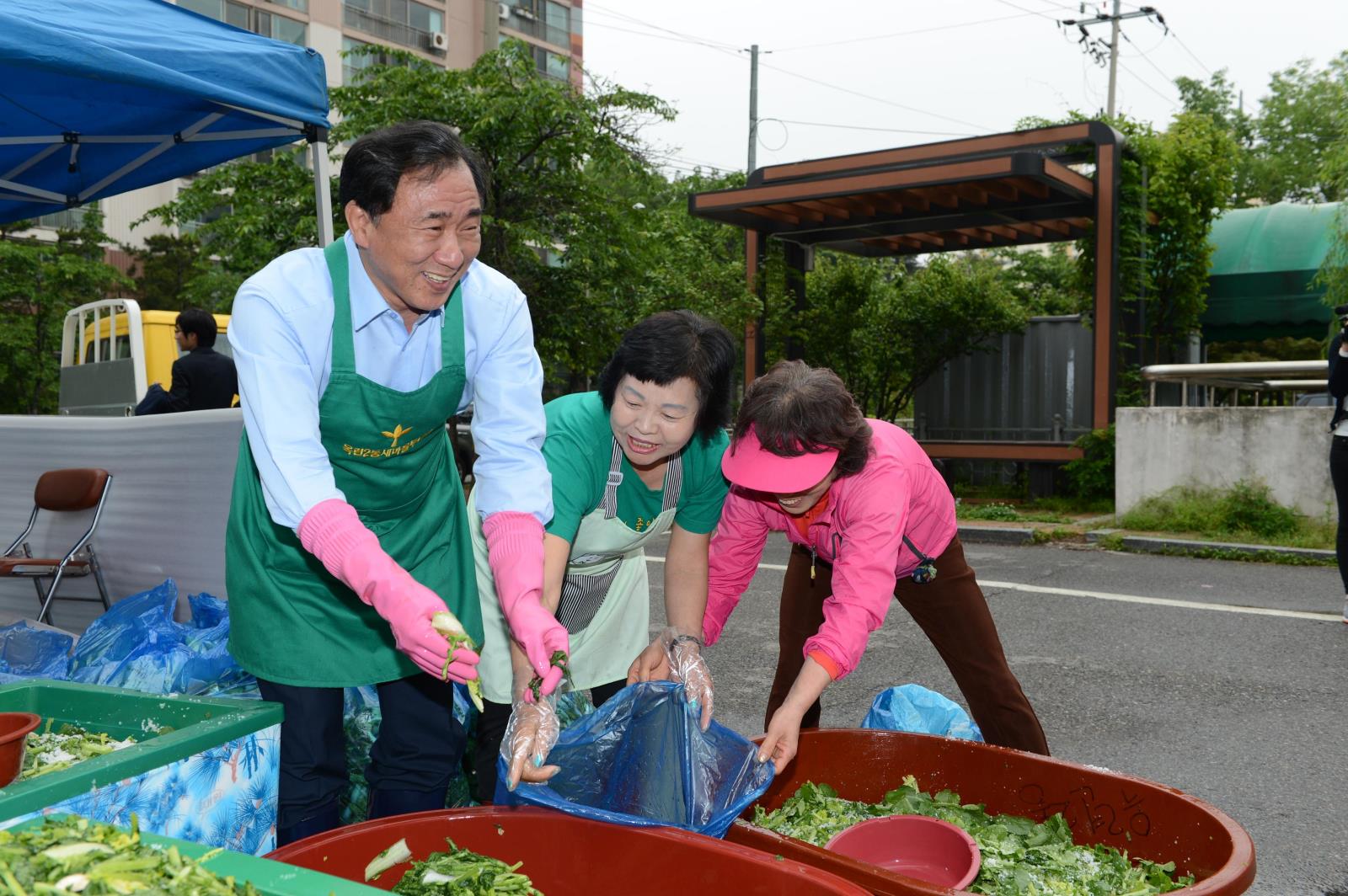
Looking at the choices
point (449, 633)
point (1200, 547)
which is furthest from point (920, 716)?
point (1200, 547)

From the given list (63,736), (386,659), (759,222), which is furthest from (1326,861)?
(759,222)

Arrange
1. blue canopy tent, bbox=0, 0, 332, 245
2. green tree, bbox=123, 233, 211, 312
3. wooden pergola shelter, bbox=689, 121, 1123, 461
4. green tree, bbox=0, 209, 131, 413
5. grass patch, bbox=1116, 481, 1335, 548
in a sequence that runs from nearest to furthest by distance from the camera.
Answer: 1. blue canopy tent, bbox=0, 0, 332, 245
2. grass patch, bbox=1116, 481, 1335, 548
3. wooden pergola shelter, bbox=689, 121, 1123, 461
4. green tree, bbox=0, 209, 131, 413
5. green tree, bbox=123, 233, 211, 312

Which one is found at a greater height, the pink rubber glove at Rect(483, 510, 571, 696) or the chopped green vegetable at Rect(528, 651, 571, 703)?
the pink rubber glove at Rect(483, 510, 571, 696)

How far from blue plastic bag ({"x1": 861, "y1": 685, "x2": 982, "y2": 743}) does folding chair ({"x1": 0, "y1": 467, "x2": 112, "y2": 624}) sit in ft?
9.98

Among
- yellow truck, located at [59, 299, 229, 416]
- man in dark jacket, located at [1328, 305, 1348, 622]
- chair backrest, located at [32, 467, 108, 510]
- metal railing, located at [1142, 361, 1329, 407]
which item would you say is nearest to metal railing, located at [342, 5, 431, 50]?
yellow truck, located at [59, 299, 229, 416]

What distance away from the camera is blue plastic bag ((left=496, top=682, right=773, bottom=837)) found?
2.13 metres

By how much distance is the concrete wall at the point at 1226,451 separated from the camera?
27.8ft

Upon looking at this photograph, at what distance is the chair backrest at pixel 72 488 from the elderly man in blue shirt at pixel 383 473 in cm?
272

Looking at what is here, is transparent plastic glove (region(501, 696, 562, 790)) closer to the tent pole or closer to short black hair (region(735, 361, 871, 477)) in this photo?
short black hair (region(735, 361, 871, 477))

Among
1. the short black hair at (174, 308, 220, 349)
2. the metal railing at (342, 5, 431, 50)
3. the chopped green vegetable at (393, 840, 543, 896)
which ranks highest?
the metal railing at (342, 5, 431, 50)

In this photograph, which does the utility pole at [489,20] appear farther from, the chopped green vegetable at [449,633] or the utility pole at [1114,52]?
the chopped green vegetable at [449,633]

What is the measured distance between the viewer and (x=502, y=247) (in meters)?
14.1

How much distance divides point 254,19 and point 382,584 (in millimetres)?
33686

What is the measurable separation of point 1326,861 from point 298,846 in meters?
2.63
